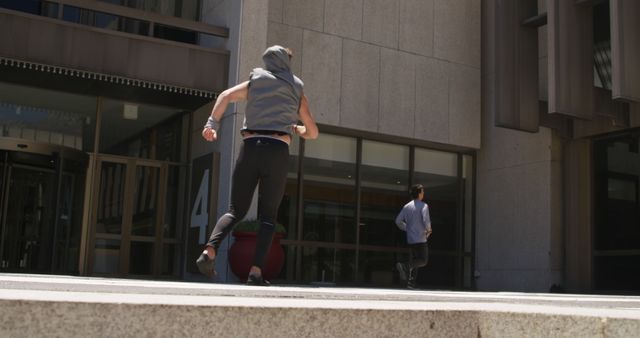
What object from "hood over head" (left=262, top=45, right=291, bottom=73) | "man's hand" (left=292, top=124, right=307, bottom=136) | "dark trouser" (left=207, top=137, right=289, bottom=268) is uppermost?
"hood over head" (left=262, top=45, right=291, bottom=73)

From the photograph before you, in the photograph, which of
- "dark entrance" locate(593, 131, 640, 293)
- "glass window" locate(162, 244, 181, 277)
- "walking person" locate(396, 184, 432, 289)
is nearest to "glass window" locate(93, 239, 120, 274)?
"glass window" locate(162, 244, 181, 277)

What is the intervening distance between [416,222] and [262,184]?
554cm

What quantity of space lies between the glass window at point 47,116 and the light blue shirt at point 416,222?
18.8ft

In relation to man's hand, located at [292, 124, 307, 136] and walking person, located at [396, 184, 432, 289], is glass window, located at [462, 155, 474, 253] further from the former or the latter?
man's hand, located at [292, 124, 307, 136]

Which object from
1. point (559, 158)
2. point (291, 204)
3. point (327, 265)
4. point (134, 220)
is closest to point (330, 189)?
point (291, 204)

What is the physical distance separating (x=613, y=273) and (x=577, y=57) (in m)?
3.94

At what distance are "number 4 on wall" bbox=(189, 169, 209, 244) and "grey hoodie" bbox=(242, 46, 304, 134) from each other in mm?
6513

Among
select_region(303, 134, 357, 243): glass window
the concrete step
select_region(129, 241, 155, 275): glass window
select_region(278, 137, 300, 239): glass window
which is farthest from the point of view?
select_region(303, 134, 357, 243): glass window

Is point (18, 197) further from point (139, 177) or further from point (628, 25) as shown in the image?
point (628, 25)

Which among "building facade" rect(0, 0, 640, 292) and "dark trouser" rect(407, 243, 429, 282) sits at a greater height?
"building facade" rect(0, 0, 640, 292)

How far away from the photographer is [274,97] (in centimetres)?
599

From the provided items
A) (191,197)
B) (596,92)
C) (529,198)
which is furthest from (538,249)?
(191,197)

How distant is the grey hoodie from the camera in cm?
593

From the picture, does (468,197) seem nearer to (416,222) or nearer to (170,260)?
(416,222)
